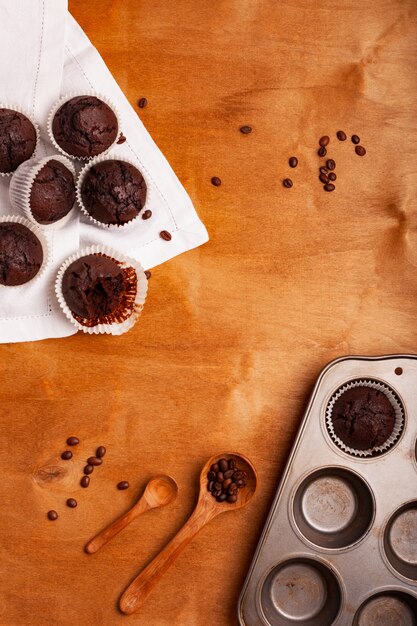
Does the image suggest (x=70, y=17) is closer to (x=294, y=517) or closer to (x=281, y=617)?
(x=294, y=517)

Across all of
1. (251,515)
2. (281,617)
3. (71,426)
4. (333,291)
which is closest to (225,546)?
(251,515)

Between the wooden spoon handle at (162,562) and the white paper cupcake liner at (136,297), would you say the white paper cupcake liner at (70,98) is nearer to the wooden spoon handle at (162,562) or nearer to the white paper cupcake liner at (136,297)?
the white paper cupcake liner at (136,297)

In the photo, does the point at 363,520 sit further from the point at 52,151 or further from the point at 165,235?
the point at 52,151

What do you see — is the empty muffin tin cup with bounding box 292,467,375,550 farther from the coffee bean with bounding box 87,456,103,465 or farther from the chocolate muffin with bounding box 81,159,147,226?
the chocolate muffin with bounding box 81,159,147,226

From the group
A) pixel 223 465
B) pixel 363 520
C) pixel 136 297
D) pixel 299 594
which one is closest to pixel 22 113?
pixel 136 297

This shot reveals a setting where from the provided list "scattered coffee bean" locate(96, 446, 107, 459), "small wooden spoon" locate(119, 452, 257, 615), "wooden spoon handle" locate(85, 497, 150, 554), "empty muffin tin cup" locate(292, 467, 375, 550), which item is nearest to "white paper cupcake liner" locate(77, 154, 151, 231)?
"scattered coffee bean" locate(96, 446, 107, 459)

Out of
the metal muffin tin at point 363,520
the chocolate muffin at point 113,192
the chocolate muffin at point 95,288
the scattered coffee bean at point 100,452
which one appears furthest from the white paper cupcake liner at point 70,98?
the metal muffin tin at point 363,520

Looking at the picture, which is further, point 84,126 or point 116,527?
point 116,527
